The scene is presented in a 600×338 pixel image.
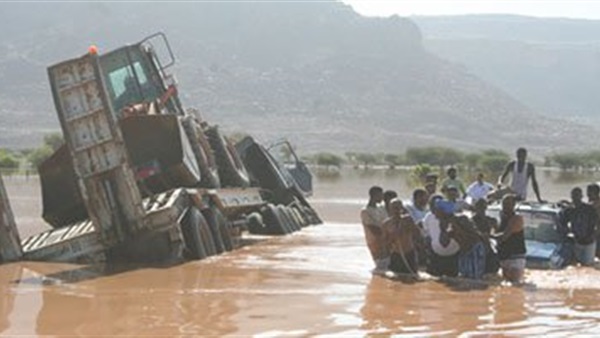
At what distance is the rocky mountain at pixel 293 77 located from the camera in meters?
128

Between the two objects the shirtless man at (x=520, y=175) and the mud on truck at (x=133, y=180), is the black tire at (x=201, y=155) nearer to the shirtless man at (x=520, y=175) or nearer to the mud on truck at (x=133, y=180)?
the mud on truck at (x=133, y=180)

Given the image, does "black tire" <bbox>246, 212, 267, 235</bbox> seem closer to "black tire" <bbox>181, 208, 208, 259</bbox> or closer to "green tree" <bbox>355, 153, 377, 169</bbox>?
"black tire" <bbox>181, 208, 208, 259</bbox>

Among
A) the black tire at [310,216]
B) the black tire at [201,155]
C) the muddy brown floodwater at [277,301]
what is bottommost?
the muddy brown floodwater at [277,301]

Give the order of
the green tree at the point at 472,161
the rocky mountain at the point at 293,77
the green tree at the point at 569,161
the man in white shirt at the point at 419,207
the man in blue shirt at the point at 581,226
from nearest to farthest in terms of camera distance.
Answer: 1. the man in white shirt at the point at 419,207
2. the man in blue shirt at the point at 581,226
3. the green tree at the point at 472,161
4. the green tree at the point at 569,161
5. the rocky mountain at the point at 293,77

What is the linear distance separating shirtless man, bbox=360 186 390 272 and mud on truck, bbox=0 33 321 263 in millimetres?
2898

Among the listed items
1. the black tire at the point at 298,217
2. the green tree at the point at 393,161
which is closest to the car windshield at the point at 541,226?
the black tire at the point at 298,217

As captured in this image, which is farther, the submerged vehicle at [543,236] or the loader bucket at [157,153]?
the loader bucket at [157,153]

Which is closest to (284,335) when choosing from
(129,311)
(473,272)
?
(129,311)

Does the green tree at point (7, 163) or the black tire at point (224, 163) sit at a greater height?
the green tree at point (7, 163)

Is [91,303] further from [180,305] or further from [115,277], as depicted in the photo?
[115,277]

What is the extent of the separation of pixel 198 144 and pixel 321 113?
121493 millimetres

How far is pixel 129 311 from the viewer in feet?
33.6

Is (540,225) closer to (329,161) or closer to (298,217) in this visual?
(298,217)

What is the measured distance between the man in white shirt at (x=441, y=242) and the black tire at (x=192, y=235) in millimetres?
4033
